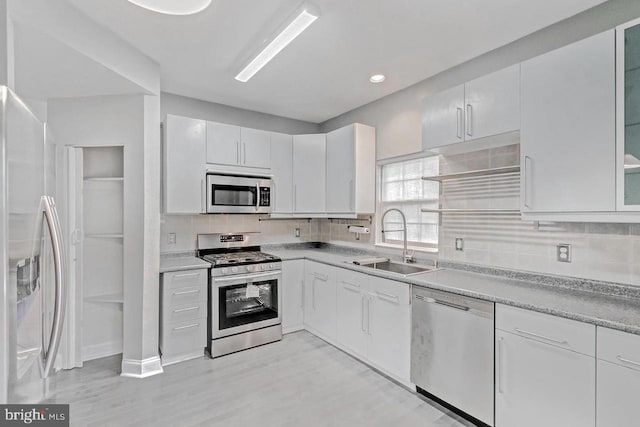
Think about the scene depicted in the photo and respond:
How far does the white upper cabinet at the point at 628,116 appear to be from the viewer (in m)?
1.64

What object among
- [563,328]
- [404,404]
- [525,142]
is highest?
[525,142]

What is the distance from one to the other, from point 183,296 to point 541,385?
→ 9.20ft

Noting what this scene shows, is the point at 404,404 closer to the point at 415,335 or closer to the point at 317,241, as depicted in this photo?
the point at 415,335

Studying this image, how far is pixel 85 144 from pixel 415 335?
10.5 feet

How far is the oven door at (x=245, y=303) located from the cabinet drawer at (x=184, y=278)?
120mm

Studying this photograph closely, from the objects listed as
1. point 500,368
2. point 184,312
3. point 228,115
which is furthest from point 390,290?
point 228,115

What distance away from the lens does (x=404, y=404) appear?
234cm

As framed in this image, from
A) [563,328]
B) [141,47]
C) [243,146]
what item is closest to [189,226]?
[243,146]

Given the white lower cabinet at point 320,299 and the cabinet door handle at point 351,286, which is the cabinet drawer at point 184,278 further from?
the cabinet door handle at point 351,286

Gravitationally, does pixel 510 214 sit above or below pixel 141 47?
below

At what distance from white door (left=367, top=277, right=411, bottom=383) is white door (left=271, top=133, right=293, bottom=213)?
1.54 metres

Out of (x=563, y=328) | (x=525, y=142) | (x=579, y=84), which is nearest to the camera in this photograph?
(x=563, y=328)

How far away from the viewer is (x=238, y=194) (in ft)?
11.5

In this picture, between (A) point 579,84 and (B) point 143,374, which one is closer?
(A) point 579,84
